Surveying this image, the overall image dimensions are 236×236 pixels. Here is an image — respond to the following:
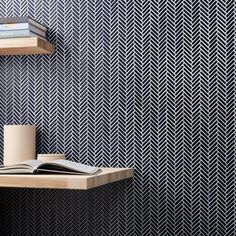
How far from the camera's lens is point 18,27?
6.58 feet

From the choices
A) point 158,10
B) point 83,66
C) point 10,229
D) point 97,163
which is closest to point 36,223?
point 10,229

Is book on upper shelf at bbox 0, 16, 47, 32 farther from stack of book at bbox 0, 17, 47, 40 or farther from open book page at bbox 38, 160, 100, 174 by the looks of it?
open book page at bbox 38, 160, 100, 174

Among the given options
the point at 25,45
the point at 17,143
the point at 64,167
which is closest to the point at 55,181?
the point at 64,167

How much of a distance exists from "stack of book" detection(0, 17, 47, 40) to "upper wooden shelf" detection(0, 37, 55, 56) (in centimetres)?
2

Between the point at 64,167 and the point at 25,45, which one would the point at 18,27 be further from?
the point at 64,167

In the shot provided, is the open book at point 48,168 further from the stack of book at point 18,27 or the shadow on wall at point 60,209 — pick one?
the stack of book at point 18,27

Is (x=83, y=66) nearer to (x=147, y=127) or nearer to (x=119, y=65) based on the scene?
(x=119, y=65)

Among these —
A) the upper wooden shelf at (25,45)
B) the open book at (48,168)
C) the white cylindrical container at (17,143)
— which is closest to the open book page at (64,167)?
the open book at (48,168)

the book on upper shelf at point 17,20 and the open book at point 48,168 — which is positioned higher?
the book on upper shelf at point 17,20

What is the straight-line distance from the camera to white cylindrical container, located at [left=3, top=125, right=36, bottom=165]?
2.05 m

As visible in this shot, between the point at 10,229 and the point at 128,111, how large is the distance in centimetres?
72

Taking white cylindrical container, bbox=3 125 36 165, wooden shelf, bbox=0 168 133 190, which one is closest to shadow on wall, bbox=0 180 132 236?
white cylindrical container, bbox=3 125 36 165

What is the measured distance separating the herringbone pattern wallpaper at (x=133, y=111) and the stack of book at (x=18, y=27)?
171 mm

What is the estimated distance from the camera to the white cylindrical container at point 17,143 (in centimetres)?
205
